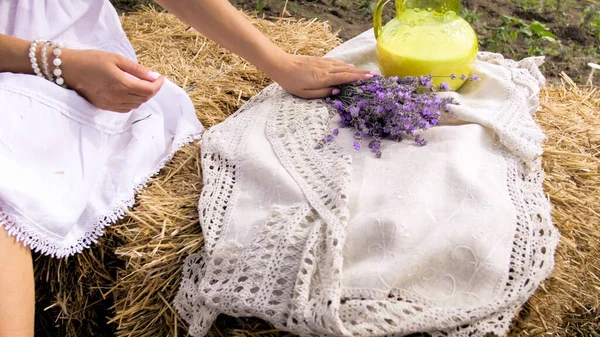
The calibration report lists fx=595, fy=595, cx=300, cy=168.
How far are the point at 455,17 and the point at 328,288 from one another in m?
0.81

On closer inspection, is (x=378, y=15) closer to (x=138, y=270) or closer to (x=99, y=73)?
(x=99, y=73)

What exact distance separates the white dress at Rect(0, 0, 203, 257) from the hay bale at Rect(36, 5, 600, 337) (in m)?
0.06

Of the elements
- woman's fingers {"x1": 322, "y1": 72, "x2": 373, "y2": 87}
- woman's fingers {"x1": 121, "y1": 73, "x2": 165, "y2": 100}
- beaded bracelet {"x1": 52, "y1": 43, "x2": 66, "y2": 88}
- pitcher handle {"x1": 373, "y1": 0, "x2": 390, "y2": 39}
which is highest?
beaded bracelet {"x1": 52, "y1": 43, "x2": 66, "y2": 88}

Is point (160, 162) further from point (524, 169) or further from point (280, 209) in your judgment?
point (524, 169)

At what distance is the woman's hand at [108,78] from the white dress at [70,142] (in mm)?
27

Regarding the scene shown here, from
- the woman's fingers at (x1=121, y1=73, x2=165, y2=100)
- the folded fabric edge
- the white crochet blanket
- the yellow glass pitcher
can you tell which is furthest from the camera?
the yellow glass pitcher

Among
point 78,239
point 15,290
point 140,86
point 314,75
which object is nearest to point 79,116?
point 140,86

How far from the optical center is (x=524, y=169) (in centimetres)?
127

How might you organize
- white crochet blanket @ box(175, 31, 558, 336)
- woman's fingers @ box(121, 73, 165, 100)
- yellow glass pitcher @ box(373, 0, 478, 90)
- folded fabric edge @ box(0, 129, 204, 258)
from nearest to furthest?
white crochet blanket @ box(175, 31, 558, 336) → folded fabric edge @ box(0, 129, 204, 258) → woman's fingers @ box(121, 73, 165, 100) → yellow glass pitcher @ box(373, 0, 478, 90)

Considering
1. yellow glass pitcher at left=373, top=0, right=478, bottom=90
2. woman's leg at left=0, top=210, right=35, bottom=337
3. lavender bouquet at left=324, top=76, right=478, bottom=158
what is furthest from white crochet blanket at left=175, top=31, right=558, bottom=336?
woman's leg at left=0, top=210, right=35, bottom=337

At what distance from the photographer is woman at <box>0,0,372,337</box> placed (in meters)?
1.15

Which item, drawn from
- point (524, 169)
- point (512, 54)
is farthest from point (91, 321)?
point (512, 54)

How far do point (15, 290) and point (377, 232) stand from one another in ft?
2.27

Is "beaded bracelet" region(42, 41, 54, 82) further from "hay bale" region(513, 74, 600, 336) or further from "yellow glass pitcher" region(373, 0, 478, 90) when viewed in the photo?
"hay bale" region(513, 74, 600, 336)
